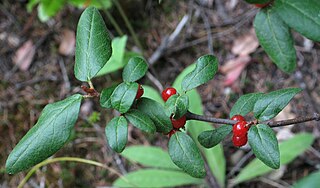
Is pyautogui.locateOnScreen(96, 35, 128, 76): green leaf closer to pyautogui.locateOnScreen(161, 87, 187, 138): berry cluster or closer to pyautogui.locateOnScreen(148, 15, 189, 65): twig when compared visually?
pyautogui.locateOnScreen(148, 15, 189, 65): twig

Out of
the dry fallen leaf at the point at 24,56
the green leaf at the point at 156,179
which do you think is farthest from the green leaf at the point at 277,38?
the dry fallen leaf at the point at 24,56

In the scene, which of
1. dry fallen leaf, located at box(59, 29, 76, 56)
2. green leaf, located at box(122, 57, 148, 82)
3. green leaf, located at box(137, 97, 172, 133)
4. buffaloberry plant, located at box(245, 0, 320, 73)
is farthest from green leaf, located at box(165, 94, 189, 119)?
dry fallen leaf, located at box(59, 29, 76, 56)

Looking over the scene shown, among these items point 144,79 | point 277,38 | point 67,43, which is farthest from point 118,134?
point 67,43

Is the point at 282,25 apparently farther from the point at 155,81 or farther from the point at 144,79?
the point at 144,79

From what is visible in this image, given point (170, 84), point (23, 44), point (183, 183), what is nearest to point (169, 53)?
point (170, 84)

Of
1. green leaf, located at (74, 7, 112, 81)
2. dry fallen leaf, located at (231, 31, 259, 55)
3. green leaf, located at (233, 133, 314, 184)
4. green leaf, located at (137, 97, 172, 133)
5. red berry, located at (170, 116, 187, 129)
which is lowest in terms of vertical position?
green leaf, located at (233, 133, 314, 184)

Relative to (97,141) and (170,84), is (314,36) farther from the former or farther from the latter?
(97,141)

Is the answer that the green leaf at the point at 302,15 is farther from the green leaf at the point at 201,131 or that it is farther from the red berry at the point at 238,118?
the green leaf at the point at 201,131
